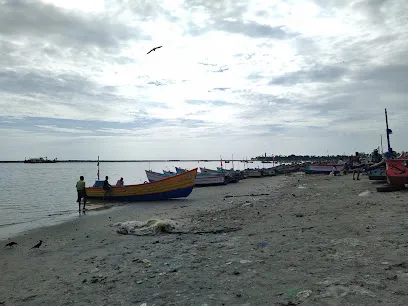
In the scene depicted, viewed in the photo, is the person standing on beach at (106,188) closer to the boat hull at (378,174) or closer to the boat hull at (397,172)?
the boat hull at (378,174)

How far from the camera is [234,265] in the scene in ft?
19.4

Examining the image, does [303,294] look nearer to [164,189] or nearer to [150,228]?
[150,228]

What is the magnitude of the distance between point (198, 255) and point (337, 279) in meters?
3.15

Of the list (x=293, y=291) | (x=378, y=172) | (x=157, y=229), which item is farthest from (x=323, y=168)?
(x=293, y=291)

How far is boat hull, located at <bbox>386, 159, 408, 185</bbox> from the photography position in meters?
13.7

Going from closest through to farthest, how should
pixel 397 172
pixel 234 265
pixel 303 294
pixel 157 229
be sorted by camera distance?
pixel 303 294 < pixel 234 265 < pixel 157 229 < pixel 397 172

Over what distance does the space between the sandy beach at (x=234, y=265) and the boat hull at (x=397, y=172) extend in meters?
3.89

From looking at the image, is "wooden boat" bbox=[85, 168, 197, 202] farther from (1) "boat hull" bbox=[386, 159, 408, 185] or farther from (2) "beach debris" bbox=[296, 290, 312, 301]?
(2) "beach debris" bbox=[296, 290, 312, 301]

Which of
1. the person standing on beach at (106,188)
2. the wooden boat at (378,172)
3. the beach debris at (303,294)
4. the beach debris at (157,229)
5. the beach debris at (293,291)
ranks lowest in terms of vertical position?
the beach debris at (157,229)

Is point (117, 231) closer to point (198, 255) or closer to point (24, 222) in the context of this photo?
point (198, 255)

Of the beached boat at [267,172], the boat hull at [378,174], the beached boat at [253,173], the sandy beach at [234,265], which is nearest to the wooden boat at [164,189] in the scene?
the boat hull at [378,174]

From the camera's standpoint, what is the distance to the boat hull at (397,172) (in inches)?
541

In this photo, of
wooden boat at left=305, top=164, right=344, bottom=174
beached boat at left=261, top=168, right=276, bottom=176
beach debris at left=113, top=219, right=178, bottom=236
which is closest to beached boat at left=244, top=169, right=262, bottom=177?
beached boat at left=261, top=168, right=276, bottom=176

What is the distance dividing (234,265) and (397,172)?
11823 millimetres
